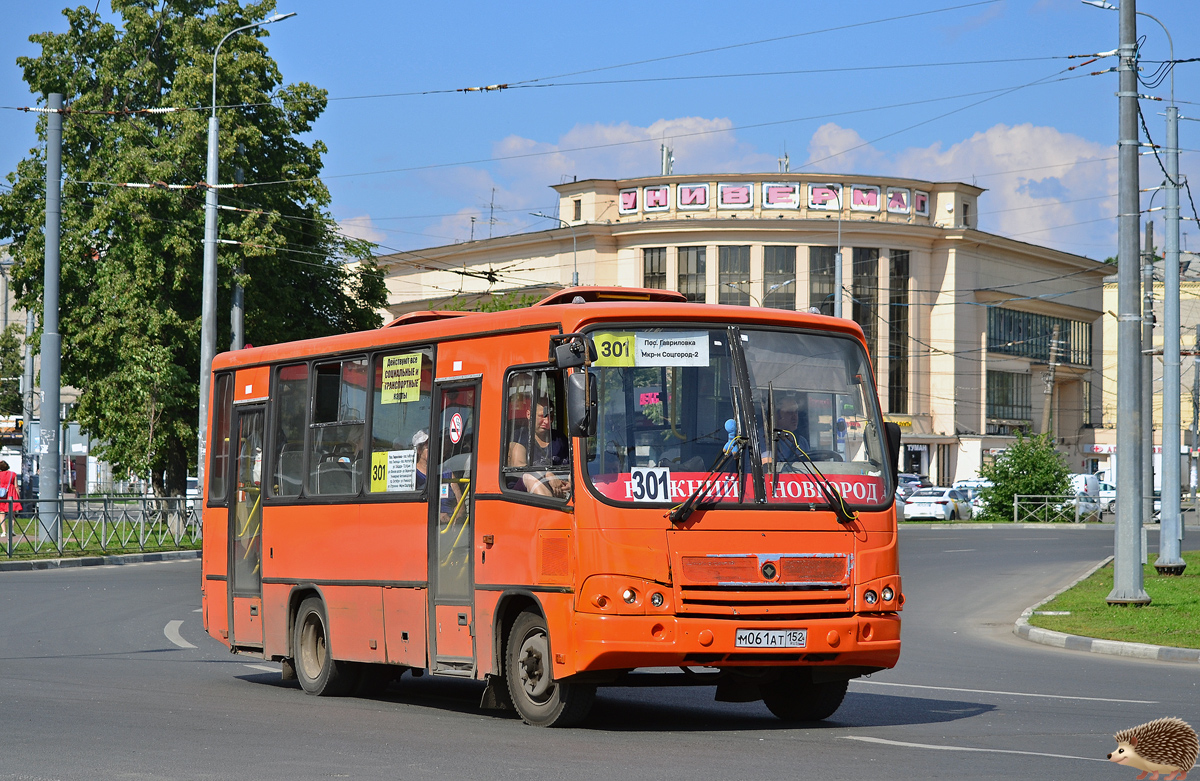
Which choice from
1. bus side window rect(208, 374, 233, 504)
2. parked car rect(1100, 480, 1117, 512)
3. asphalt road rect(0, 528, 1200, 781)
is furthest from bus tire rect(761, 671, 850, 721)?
parked car rect(1100, 480, 1117, 512)

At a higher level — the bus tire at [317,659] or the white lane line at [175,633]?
the bus tire at [317,659]

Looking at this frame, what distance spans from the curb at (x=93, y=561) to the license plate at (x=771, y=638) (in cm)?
2224

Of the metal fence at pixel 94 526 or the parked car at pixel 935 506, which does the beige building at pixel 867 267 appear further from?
the metal fence at pixel 94 526

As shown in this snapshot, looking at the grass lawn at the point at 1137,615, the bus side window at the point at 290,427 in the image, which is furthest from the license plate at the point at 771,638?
the grass lawn at the point at 1137,615

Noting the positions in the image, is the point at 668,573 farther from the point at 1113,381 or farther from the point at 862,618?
the point at 1113,381

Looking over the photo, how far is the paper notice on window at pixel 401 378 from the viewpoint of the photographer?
37.5 feet

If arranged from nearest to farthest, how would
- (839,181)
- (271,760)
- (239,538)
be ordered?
(271,760) < (239,538) < (839,181)

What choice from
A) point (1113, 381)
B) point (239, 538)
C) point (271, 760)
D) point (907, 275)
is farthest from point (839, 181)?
point (271, 760)

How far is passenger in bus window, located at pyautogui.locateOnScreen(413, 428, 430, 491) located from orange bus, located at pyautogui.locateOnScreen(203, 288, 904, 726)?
0.06 ft

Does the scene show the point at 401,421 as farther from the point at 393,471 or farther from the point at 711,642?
the point at 711,642

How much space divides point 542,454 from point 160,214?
99.6 feet

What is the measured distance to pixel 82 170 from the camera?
40.0m

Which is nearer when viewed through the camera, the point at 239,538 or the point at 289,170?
the point at 239,538

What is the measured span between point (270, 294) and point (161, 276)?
3264 millimetres
